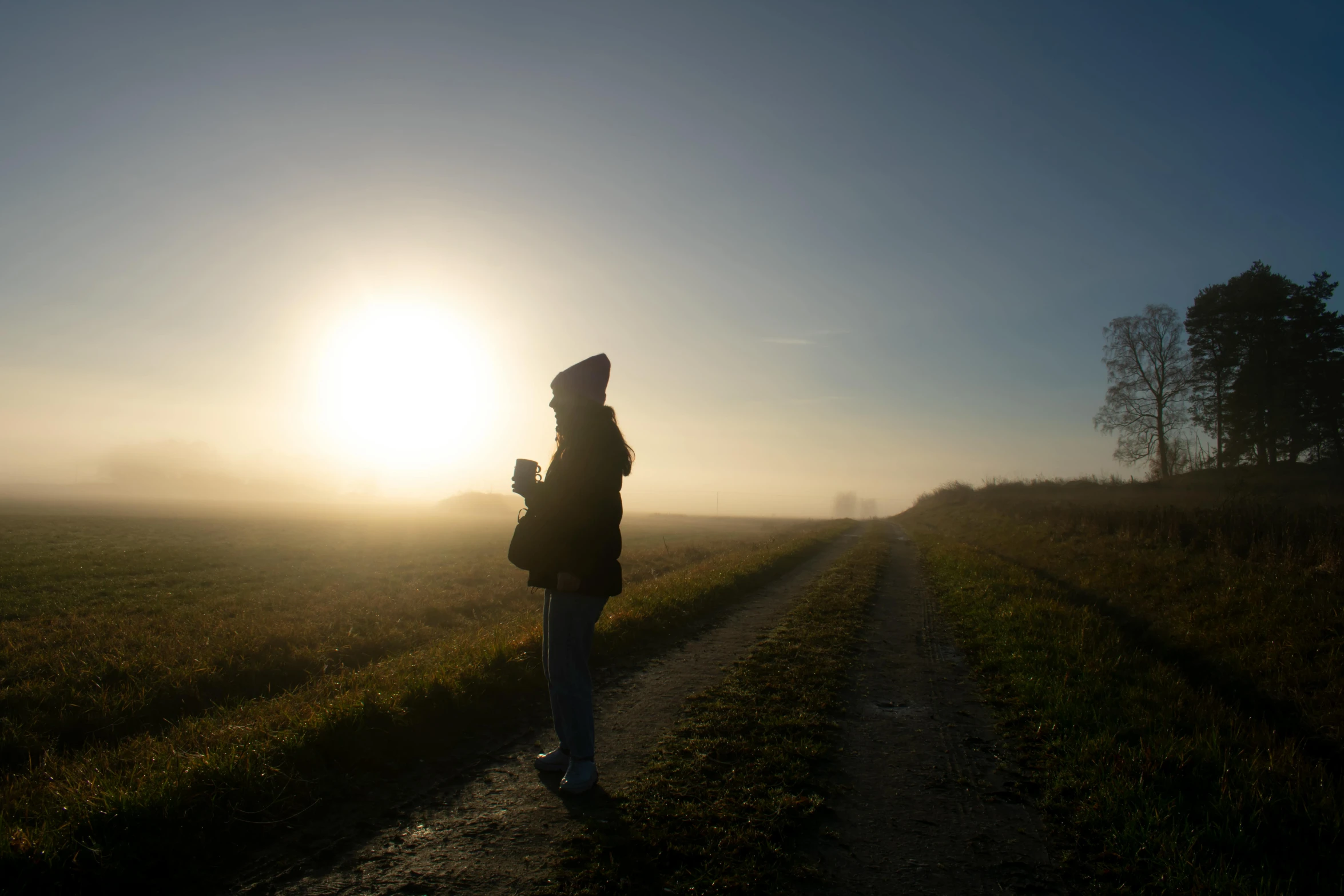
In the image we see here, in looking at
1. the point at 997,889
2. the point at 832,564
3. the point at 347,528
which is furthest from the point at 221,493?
the point at 997,889

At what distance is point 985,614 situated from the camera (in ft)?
37.4

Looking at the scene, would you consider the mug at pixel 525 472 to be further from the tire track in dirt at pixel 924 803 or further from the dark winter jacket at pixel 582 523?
the tire track in dirt at pixel 924 803

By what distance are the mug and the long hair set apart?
0.12 meters

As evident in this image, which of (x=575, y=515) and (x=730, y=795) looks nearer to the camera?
(x=730, y=795)

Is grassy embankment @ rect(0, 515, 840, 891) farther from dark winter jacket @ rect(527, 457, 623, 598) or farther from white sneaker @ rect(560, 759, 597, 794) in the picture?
dark winter jacket @ rect(527, 457, 623, 598)

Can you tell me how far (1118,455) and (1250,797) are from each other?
145ft

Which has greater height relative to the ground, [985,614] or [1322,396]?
[1322,396]

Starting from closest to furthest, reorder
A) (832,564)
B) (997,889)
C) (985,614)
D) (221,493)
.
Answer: (997,889) → (985,614) → (832,564) → (221,493)

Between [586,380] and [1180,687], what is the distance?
8.47m

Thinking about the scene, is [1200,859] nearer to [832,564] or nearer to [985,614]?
[985,614]

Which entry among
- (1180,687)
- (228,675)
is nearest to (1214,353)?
(1180,687)

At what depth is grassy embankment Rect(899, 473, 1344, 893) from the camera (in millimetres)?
3742

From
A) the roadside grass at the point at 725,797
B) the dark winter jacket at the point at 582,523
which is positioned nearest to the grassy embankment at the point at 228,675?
the roadside grass at the point at 725,797

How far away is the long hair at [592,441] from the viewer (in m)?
4.79
